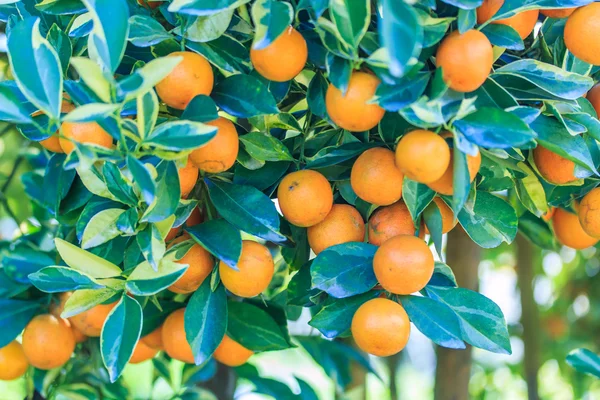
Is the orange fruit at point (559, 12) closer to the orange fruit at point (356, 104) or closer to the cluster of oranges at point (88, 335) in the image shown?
the orange fruit at point (356, 104)

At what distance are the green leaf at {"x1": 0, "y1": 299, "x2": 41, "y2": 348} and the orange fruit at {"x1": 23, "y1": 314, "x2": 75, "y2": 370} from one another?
11 mm

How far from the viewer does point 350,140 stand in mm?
671

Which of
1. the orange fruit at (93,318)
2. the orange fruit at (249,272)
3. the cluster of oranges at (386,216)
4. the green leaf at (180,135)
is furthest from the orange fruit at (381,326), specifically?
the orange fruit at (93,318)

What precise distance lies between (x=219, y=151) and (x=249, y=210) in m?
0.06

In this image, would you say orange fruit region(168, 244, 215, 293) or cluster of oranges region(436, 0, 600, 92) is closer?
cluster of oranges region(436, 0, 600, 92)

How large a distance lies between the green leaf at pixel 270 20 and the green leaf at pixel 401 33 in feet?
0.24

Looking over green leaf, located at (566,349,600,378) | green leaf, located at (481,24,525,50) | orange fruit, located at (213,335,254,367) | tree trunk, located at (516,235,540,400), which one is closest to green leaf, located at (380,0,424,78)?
green leaf, located at (481,24,525,50)

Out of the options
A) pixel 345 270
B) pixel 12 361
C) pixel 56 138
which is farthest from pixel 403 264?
pixel 12 361

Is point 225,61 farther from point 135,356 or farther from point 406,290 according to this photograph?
point 135,356

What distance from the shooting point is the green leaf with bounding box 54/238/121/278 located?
615 millimetres

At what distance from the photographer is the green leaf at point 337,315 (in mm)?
630

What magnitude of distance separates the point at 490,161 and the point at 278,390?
2.11 ft

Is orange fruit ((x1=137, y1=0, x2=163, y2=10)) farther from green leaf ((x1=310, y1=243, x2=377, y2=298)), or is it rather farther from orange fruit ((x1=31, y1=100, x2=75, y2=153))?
green leaf ((x1=310, y1=243, x2=377, y2=298))

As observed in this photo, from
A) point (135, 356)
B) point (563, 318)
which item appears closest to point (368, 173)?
point (135, 356)
